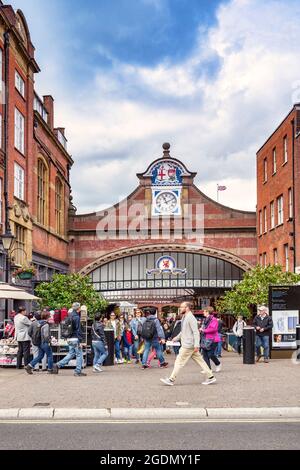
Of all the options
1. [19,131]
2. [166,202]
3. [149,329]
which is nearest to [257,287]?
[149,329]

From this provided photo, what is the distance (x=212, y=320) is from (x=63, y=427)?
7.78 m

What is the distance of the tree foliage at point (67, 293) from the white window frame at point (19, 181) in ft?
14.3

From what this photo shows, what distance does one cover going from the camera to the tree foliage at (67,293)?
32.2 meters

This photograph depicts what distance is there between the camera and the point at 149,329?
18328 millimetres

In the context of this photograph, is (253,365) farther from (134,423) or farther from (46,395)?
(134,423)

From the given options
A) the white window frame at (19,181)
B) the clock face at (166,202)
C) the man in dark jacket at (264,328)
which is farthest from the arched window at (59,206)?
the man in dark jacket at (264,328)

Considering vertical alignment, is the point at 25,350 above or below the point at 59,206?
below

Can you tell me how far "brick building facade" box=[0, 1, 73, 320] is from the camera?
98.9ft

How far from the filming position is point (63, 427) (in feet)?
32.1

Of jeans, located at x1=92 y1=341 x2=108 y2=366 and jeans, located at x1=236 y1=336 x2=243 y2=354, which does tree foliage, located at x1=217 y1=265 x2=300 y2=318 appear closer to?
jeans, located at x1=236 y1=336 x2=243 y2=354

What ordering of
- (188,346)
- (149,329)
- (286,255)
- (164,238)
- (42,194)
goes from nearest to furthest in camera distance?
(188,346) < (149,329) < (286,255) < (42,194) < (164,238)

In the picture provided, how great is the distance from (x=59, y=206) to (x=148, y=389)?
32304mm

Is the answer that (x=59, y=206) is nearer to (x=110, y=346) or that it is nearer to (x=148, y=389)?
(x=110, y=346)

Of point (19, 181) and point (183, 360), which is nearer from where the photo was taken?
point (183, 360)
